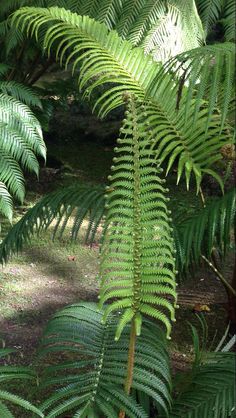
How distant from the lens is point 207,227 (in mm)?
2389

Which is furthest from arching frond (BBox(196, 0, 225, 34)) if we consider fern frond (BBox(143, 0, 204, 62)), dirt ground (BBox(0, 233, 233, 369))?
Answer: dirt ground (BBox(0, 233, 233, 369))

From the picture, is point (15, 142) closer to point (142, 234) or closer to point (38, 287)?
point (38, 287)

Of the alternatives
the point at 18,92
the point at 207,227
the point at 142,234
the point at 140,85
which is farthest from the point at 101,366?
the point at 18,92

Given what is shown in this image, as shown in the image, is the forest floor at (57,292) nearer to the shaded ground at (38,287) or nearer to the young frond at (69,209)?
the shaded ground at (38,287)

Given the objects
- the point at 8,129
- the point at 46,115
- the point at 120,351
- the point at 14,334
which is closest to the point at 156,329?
the point at 120,351

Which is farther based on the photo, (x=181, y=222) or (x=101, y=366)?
(x=181, y=222)

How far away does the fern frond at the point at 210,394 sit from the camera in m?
1.86

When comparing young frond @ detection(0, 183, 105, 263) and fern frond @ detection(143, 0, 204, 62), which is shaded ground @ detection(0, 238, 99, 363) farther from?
fern frond @ detection(143, 0, 204, 62)

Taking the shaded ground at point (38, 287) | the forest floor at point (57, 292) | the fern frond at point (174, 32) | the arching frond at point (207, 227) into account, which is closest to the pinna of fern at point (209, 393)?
the arching frond at point (207, 227)

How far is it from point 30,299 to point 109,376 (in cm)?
151

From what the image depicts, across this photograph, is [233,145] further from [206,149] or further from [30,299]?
[30,299]

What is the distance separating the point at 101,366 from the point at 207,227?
714 mm

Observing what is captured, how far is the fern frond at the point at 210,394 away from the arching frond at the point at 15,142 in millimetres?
1883

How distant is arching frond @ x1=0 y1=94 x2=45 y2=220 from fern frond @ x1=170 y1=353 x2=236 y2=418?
1.88 metres
